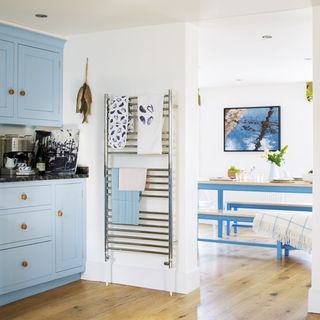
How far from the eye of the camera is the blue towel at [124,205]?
4.46 metres

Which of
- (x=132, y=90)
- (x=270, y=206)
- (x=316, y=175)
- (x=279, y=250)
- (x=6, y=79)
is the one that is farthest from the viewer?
(x=270, y=206)

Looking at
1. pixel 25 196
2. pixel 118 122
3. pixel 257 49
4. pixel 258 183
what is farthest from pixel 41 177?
pixel 258 183

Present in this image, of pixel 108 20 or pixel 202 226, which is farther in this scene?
pixel 202 226

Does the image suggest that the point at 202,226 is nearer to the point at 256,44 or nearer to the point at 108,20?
the point at 256,44

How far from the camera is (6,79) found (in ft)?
14.2

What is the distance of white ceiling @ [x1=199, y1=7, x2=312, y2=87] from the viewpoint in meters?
4.29

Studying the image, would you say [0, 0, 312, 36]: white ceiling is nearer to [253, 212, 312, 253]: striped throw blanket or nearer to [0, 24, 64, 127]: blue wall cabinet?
[0, 24, 64, 127]: blue wall cabinet

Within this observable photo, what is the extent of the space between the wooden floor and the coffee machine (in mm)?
1070

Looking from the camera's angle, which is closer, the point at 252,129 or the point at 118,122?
the point at 118,122

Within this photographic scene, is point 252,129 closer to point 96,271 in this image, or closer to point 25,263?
point 96,271

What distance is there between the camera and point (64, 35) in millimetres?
4809

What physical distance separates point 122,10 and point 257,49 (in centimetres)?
185

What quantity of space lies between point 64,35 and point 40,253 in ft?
6.25

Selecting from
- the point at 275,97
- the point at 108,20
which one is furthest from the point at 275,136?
the point at 108,20
